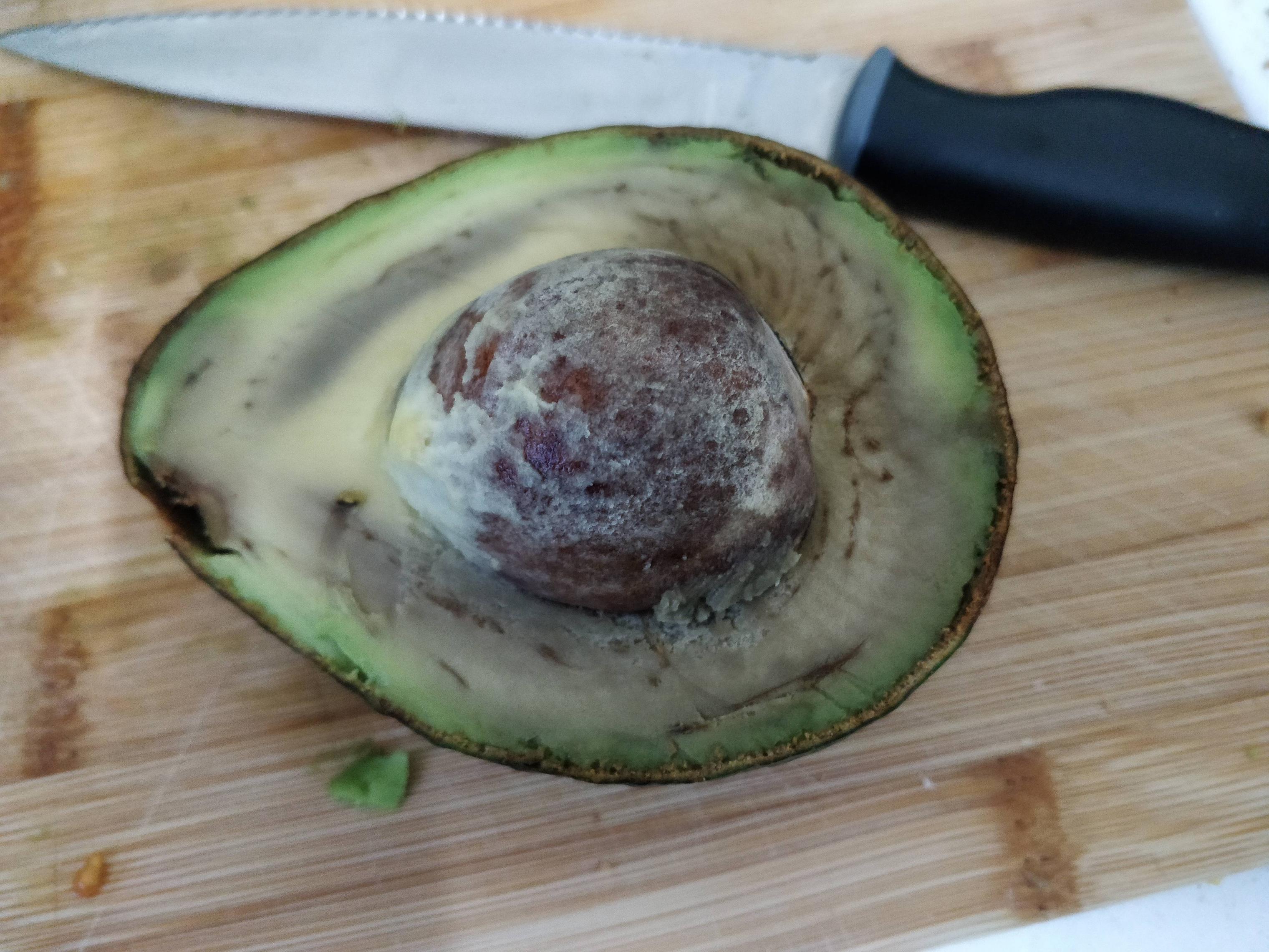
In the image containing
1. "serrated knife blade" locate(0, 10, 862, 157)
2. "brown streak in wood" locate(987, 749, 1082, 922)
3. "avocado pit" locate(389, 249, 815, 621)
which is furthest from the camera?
"serrated knife blade" locate(0, 10, 862, 157)

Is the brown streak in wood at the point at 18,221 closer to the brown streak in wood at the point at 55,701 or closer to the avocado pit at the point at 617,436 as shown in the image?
the brown streak in wood at the point at 55,701

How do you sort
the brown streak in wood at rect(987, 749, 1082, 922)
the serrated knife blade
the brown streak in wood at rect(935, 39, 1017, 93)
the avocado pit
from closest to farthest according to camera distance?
the avocado pit → the brown streak in wood at rect(987, 749, 1082, 922) → the serrated knife blade → the brown streak in wood at rect(935, 39, 1017, 93)

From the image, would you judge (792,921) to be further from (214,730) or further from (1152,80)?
(1152,80)

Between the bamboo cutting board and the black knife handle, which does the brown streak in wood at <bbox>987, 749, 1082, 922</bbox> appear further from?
the black knife handle

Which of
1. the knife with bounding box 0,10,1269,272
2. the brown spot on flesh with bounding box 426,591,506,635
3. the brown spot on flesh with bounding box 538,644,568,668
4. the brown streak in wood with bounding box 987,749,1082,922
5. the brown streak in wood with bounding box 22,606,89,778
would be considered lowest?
the brown streak in wood with bounding box 22,606,89,778

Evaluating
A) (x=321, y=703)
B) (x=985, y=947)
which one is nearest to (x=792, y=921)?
(x=985, y=947)

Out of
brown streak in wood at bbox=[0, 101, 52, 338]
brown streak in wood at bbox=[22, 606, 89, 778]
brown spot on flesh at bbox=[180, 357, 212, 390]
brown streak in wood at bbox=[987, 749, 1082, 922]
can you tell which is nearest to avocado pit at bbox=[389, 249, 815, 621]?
brown spot on flesh at bbox=[180, 357, 212, 390]
